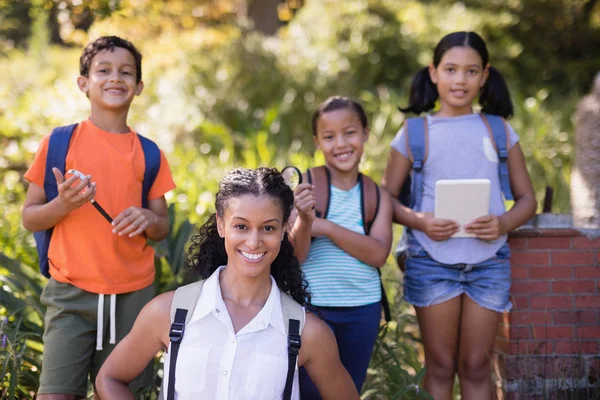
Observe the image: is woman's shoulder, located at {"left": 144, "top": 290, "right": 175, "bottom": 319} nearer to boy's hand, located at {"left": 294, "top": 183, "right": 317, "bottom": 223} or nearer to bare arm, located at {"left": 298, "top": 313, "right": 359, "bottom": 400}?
bare arm, located at {"left": 298, "top": 313, "right": 359, "bottom": 400}

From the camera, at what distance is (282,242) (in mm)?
2875

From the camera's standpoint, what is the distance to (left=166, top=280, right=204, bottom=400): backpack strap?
251cm

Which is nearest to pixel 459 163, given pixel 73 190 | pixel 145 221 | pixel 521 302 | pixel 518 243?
pixel 518 243

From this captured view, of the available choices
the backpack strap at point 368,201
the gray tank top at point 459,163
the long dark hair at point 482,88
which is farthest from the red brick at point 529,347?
the long dark hair at point 482,88

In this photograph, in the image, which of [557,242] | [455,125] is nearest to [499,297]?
[557,242]

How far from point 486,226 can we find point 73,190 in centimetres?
182

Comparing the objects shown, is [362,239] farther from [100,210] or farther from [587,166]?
[587,166]

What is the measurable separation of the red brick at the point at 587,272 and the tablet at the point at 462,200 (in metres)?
0.75

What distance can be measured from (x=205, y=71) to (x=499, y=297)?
5813 mm

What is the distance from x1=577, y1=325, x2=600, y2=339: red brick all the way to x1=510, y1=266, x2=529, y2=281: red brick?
378 mm

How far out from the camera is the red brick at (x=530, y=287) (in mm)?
3859

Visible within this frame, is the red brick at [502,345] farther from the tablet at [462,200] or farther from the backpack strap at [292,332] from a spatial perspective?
the backpack strap at [292,332]

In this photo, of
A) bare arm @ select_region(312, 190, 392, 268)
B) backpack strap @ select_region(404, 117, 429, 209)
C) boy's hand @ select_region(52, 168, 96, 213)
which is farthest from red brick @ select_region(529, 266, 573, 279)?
boy's hand @ select_region(52, 168, 96, 213)

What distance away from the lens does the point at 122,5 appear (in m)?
4.20
